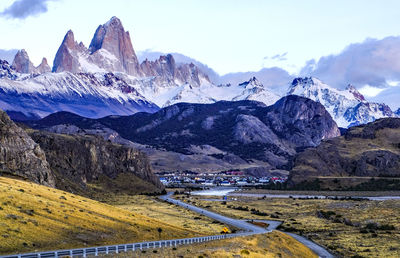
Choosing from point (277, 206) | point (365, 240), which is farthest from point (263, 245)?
point (277, 206)

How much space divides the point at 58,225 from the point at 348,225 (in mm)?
76222

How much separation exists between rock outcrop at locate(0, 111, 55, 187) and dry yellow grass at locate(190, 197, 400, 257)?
5629cm

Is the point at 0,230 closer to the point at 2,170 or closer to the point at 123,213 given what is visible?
the point at 123,213

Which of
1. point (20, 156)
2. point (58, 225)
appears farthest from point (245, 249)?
point (20, 156)

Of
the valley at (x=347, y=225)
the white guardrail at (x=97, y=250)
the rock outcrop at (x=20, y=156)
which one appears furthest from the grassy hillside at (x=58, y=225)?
the rock outcrop at (x=20, y=156)

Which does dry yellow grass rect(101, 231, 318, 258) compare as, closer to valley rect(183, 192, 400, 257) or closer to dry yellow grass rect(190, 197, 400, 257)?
valley rect(183, 192, 400, 257)

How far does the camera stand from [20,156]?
391 feet

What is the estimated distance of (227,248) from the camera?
62250mm

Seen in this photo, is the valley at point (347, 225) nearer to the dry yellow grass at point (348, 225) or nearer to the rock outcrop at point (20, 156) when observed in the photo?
the dry yellow grass at point (348, 225)

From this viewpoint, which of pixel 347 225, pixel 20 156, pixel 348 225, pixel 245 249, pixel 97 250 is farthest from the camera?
pixel 20 156

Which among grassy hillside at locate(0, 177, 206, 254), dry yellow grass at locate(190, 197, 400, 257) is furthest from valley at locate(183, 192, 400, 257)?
grassy hillside at locate(0, 177, 206, 254)

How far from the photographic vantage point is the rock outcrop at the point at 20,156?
114875mm

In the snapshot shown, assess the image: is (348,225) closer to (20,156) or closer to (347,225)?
(347,225)

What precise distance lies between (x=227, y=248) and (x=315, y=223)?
62.1m
